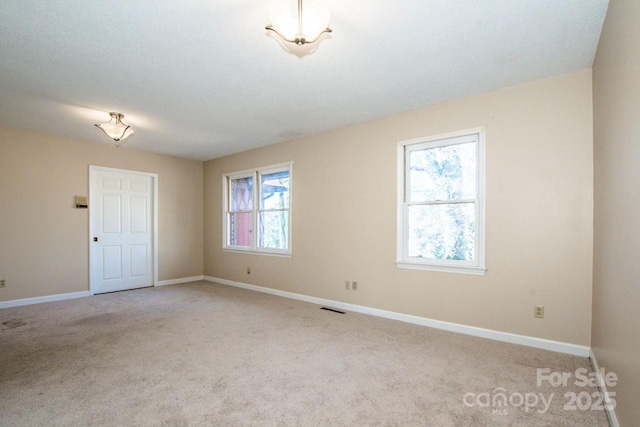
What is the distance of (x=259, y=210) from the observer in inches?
227

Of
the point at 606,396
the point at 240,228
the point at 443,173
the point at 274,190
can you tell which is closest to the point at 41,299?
the point at 240,228

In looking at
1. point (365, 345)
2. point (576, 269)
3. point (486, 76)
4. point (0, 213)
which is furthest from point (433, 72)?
point (0, 213)

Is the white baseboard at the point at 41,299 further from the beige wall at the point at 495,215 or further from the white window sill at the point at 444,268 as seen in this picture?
the white window sill at the point at 444,268

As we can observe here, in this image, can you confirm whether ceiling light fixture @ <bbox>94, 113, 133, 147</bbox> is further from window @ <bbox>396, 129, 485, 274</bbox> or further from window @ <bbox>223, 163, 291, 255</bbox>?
window @ <bbox>396, 129, 485, 274</bbox>

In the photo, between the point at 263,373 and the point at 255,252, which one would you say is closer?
the point at 263,373

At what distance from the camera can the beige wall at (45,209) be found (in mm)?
4492

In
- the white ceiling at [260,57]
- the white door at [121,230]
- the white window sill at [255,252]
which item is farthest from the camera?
the white door at [121,230]

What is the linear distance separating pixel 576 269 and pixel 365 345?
2021 mm

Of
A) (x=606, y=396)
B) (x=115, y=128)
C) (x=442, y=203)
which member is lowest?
(x=606, y=396)

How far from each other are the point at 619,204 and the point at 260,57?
2.68 m

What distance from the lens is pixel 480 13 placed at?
2.10 meters

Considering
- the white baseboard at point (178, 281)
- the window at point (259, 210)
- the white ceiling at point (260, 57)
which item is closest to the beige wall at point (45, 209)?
the white ceiling at point (260, 57)

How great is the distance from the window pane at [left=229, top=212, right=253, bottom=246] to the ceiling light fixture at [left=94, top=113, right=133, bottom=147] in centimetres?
250

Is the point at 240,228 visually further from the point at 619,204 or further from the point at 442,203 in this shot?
the point at 619,204
